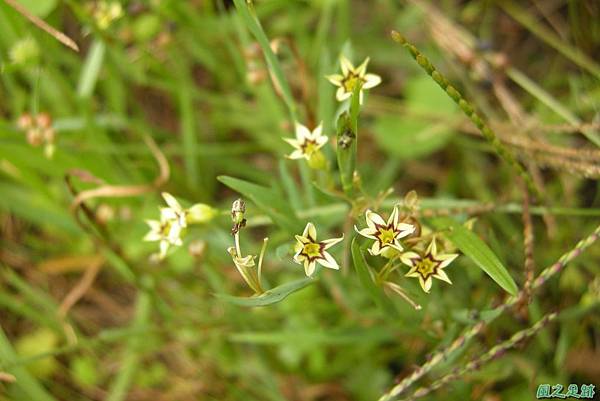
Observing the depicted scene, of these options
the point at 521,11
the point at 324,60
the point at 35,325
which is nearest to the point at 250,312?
the point at 324,60

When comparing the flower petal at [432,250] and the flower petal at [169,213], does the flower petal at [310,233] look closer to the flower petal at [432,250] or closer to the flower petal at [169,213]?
the flower petal at [432,250]

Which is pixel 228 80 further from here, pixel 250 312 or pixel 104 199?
pixel 250 312

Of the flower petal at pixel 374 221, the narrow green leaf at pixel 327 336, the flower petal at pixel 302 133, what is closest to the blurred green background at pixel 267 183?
the narrow green leaf at pixel 327 336

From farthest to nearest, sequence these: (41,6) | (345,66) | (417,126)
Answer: (417,126) < (41,6) < (345,66)

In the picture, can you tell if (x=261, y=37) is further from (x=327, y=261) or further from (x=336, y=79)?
(x=327, y=261)

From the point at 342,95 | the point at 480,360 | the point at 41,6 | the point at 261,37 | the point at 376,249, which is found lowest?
the point at 480,360

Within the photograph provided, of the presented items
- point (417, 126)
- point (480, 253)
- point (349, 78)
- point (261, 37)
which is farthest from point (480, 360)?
point (417, 126)

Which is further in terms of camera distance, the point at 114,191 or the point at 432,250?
the point at 114,191
